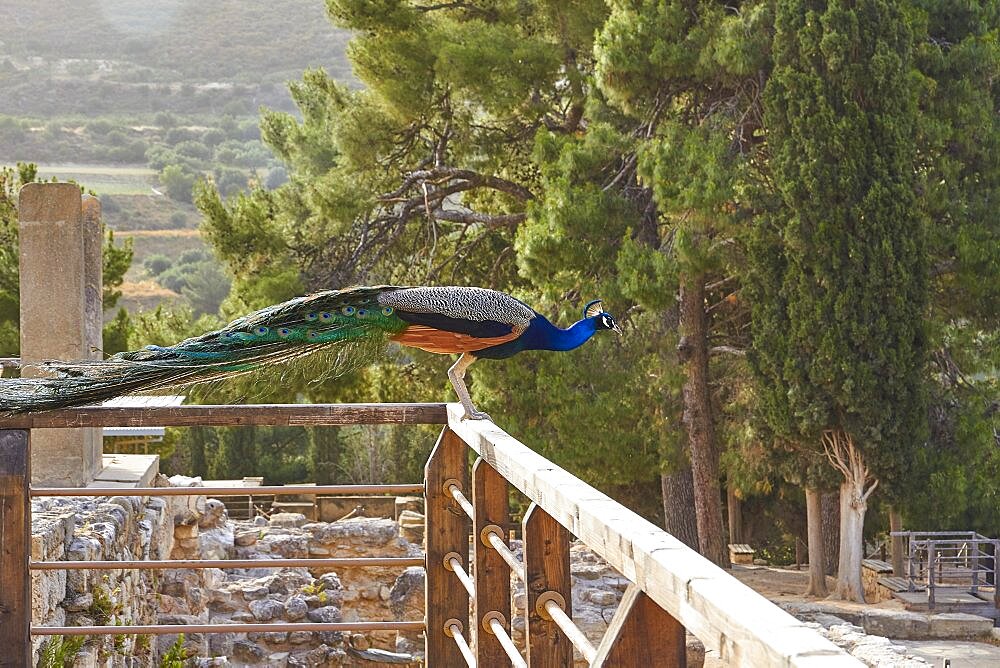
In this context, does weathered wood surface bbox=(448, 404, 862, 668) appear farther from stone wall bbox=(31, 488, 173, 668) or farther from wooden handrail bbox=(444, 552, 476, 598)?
stone wall bbox=(31, 488, 173, 668)

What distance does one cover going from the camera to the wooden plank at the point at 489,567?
7.11 ft

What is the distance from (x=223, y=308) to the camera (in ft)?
44.4

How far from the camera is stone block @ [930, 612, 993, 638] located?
1079cm

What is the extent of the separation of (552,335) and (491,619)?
5.46 feet

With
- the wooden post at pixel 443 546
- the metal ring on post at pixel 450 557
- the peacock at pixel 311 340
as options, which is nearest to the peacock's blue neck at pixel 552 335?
the peacock at pixel 311 340

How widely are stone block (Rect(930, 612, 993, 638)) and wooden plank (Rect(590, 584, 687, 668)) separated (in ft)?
34.3

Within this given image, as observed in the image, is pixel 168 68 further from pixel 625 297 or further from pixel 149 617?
pixel 149 617

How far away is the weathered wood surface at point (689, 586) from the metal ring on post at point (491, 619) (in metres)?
0.50

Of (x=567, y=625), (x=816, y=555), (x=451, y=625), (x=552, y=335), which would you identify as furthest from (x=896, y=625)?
(x=567, y=625)

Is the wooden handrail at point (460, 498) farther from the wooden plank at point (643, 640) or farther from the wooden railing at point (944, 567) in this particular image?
the wooden railing at point (944, 567)

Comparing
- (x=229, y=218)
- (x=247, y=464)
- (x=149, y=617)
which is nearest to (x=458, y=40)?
(x=229, y=218)

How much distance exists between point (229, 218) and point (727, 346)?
17.2ft

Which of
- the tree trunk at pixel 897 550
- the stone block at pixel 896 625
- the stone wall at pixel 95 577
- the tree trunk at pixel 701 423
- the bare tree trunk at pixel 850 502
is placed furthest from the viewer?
the tree trunk at pixel 897 550

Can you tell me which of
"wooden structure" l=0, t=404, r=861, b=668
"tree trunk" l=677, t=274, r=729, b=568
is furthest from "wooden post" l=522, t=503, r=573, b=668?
"tree trunk" l=677, t=274, r=729, b=568
